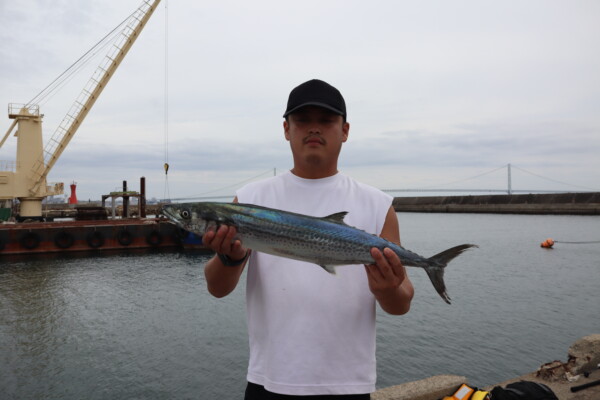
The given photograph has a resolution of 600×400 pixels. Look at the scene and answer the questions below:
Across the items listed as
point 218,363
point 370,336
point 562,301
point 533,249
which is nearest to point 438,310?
point 562,301

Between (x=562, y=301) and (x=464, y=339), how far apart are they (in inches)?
355

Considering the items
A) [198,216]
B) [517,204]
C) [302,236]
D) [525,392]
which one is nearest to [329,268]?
[302,236]

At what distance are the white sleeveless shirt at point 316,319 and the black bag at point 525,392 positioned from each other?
13.6 feet

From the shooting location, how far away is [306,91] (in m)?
2.94

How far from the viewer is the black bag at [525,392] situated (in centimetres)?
556

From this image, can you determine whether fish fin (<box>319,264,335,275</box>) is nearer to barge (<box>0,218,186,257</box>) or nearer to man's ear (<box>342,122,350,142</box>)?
man's ear (<box>342,122,350,142</box>)

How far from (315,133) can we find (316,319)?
1306mm

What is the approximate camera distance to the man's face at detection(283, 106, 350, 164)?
9.68 feet

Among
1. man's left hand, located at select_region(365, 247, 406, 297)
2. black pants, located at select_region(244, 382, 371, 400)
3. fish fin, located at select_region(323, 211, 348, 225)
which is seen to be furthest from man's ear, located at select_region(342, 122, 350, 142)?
black pants, located at select_region(244, 382, 371, 400)

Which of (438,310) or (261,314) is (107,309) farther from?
(261,314)

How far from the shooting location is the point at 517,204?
103m

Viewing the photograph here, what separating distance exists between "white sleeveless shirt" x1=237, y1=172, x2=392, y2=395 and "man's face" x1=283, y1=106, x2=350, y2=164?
233 millimetres

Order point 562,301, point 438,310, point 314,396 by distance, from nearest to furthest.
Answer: point 314,396 → point 438,310 → point 562,301

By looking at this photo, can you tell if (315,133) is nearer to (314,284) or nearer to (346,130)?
(346,130)
